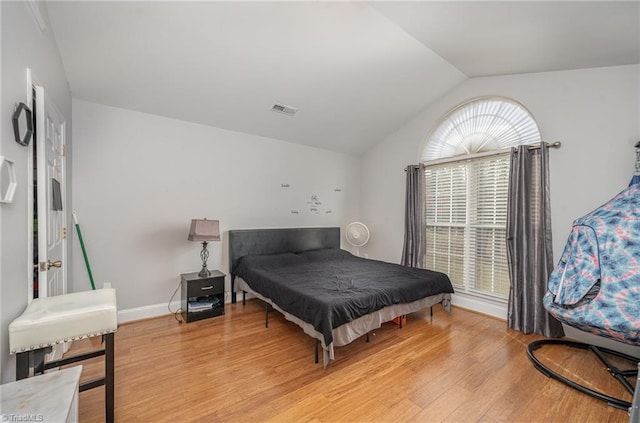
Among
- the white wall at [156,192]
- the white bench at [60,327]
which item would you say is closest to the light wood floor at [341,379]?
the white bench at [60,327]

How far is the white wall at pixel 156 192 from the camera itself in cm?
292

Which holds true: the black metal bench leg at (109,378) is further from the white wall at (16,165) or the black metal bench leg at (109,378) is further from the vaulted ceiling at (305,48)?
the vaulted ceiling at (305,48)

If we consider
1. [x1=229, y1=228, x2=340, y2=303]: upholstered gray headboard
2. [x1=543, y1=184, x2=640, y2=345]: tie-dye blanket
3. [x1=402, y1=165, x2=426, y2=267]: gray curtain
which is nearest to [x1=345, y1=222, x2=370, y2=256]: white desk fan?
[x1=229, y1=228, x2=340, y2=303]: upholstered gray headboard

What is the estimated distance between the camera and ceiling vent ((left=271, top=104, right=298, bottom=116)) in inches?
135

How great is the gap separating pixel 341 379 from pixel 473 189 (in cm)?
295

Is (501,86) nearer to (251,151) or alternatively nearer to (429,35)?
(429,35)

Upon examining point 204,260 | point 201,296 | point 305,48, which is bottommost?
point 201,296

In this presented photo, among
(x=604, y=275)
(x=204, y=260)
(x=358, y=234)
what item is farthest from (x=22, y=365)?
(x=358, y=234)

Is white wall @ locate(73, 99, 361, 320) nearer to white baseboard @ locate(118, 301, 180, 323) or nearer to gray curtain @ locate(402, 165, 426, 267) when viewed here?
white baseboard @ locate(118, 301, 180, 323)

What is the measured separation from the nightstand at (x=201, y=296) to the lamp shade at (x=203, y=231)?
1.62 ft

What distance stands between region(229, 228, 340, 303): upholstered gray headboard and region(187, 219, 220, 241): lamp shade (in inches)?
20.0

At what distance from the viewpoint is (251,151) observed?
3982mm

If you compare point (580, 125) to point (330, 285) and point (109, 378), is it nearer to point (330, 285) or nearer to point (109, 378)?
point (330, 285)
